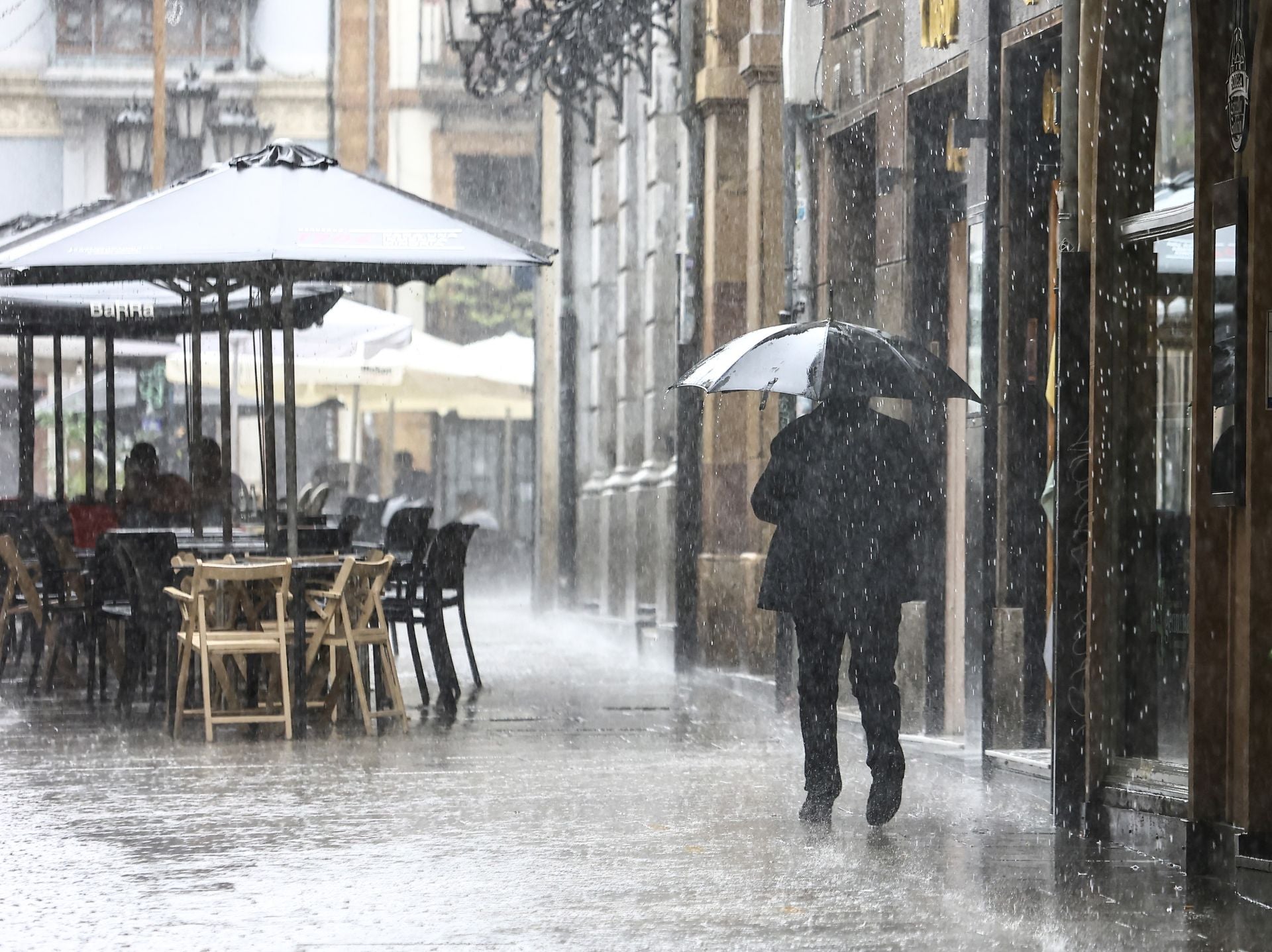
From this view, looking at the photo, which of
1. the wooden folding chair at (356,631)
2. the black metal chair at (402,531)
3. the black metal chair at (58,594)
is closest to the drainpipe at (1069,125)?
the wooden folding chair at (356,631)

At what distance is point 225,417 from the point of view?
14.5m

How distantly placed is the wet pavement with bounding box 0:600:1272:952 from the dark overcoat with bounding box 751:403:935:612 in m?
0.95

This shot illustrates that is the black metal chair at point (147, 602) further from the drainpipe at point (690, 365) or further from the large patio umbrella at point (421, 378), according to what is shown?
the large patio umbrella at point (421, 378)

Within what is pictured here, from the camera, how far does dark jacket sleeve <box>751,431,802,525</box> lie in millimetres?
8992

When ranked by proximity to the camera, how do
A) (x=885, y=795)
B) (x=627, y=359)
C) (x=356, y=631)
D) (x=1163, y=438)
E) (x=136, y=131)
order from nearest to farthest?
(x=885, y=795) < (x=1163, y=438) < (x=356, y=631) < (x=627, y=359) < (x=136, y=131)

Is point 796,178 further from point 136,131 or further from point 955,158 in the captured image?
point 136,131

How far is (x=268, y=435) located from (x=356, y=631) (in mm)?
1778

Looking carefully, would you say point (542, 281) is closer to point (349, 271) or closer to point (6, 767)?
point (349, 271)

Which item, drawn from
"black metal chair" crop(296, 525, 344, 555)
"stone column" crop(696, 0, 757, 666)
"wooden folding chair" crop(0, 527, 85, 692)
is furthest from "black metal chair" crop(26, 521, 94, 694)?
"stone column" crop(696, 0, 757, 666)

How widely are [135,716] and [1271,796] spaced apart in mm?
7297

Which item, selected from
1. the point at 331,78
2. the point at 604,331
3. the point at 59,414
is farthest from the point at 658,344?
the point at 331,78

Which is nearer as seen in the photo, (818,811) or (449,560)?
(818,811)

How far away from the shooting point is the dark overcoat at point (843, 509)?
29.0ft

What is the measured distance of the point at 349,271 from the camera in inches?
558
